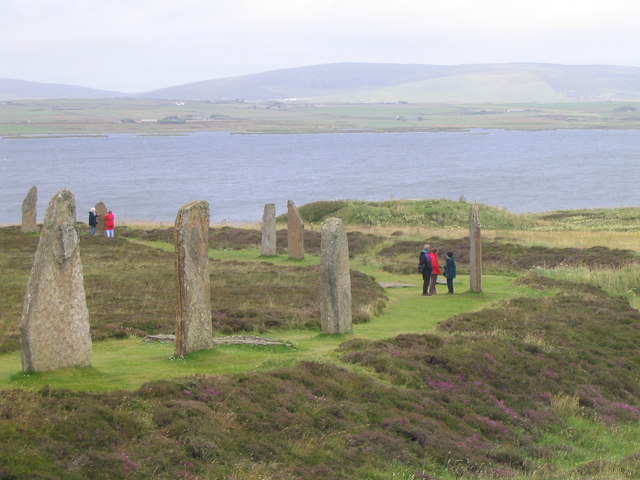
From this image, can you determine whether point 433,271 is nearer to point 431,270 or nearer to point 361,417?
point 431,270

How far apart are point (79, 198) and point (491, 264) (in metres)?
82.1

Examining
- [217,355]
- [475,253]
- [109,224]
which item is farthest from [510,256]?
[217,355]

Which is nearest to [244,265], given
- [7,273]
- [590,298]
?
[7,273]

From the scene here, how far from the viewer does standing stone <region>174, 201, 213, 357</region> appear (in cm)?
1731

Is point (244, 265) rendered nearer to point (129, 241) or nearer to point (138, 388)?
point (129, 241)

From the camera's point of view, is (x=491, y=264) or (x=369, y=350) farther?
(x=491, y=264)

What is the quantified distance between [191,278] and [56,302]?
304 centimetres

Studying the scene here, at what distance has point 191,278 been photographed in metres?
17.5

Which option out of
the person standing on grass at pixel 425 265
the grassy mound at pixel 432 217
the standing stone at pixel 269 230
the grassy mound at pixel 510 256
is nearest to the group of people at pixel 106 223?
the standing stone at pixel 269 230

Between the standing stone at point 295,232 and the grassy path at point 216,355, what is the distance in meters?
10.00

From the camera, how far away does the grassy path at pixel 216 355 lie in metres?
14.9

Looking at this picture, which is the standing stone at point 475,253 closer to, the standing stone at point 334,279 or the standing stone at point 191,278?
the standing stone at point 334,279

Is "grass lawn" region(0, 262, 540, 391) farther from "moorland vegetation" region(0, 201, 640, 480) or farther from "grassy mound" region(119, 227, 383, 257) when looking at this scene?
"grassy mound" region(119, 227, 383, 257)

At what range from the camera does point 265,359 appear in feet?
57.2
